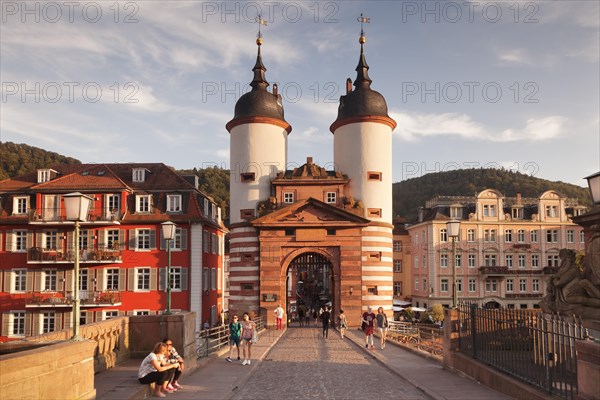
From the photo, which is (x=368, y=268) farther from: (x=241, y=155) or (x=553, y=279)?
(x=553, y=279)

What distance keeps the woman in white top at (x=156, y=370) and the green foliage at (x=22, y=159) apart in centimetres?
5820

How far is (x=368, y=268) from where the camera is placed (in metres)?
38.1

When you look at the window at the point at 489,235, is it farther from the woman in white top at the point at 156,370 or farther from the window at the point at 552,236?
the woman in white top at the point at 156,370

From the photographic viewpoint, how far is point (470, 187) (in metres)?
108

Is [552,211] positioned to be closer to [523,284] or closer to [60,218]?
[523,284]

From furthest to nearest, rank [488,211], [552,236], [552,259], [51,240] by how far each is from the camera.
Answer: [552,236] → [552,259] → [488,211] → [51,240]

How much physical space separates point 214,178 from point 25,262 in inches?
2234

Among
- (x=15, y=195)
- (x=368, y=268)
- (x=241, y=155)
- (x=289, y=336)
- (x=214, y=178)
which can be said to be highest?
(x=214, y=178)

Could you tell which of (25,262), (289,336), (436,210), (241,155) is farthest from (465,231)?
(25,262)

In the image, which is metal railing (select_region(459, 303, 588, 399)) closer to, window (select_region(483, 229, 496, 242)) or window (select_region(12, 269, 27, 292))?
window (select_region(12, 269, 27, 292))

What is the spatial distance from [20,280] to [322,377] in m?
31.5

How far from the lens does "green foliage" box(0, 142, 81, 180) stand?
239 feet

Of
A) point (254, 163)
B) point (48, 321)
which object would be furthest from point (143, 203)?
point (48, 321)

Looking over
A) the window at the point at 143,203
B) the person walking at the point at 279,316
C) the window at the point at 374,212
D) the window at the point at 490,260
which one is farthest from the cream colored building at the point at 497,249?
the window at the point at 143,203
